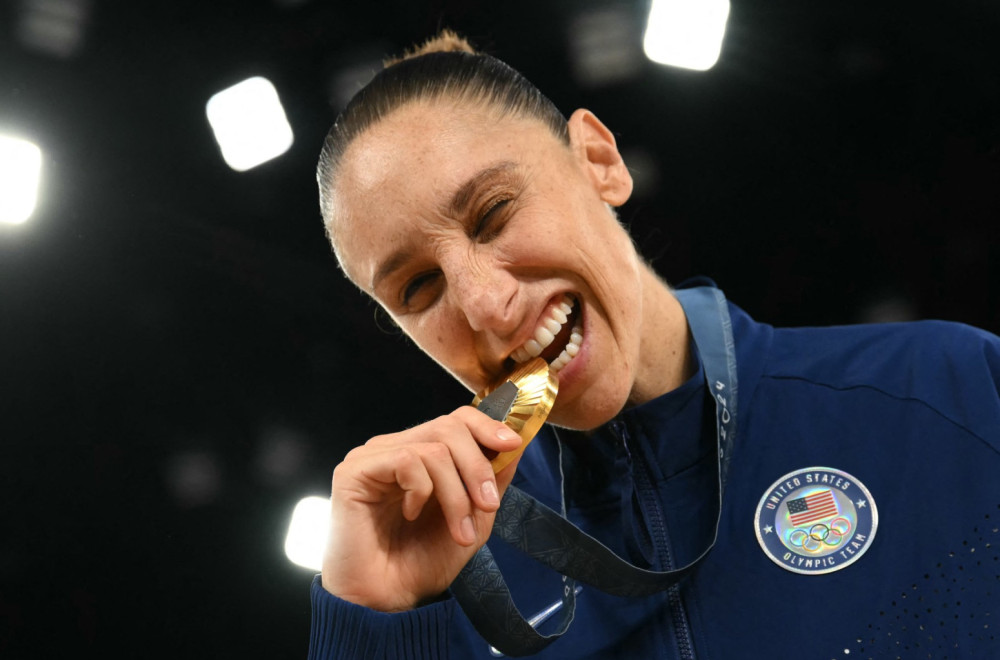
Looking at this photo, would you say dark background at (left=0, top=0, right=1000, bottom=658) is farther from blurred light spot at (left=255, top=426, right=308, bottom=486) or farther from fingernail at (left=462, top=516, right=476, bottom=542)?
fingernail at (left=462, top=516, right=476, bottom=542)

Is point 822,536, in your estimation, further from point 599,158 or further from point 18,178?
point 18,178

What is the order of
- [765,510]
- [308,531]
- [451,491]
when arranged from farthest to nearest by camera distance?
[308,531], [765,510], [451,491]

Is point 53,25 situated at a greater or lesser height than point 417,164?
greater

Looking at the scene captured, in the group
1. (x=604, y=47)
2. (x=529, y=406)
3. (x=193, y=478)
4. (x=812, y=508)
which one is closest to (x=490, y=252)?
A: (x=529, y=406)

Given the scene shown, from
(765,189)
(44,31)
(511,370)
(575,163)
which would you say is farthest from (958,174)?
(44,31)

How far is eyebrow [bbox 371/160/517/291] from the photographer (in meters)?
1.38

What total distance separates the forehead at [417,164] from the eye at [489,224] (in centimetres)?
5

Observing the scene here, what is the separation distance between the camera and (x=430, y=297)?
1.47 meters

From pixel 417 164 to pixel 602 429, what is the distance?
0.53 metres

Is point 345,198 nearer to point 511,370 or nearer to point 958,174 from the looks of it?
point 511,370

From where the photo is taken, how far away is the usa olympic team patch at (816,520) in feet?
4.24

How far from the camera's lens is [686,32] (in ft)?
7.91

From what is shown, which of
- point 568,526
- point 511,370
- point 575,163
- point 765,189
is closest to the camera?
point 568,526

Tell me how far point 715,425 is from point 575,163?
20.4 inches
